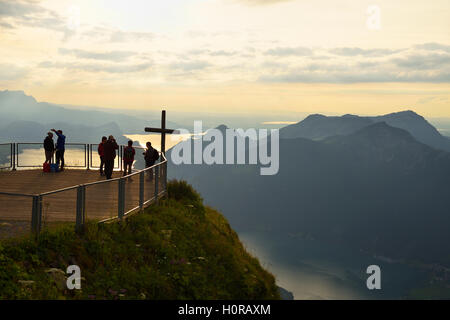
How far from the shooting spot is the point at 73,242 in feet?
36.3

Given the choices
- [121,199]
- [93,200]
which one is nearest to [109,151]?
[121,199]

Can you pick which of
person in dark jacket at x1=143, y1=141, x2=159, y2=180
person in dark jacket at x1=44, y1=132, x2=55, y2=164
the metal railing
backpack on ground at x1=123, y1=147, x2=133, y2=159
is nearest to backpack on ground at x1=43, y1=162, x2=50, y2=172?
person in dark jacket at x1=44, y1=132, x2=55, y2=164

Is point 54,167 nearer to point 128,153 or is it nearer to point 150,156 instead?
point 128,153

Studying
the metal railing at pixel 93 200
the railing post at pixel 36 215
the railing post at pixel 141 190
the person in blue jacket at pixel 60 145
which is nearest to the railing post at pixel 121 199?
the metal railing at pixel 93 200

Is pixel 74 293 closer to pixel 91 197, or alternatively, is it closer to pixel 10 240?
pixel 10 240

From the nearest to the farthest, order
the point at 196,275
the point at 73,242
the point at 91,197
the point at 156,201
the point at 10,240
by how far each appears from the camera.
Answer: the point at 10,240
the point at 73,242
the point at 91,197
the point at 196,275
the point at 156,201

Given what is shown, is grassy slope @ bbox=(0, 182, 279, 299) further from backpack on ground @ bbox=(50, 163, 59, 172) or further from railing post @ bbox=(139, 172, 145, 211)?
backpack on ground @ bbox=(50, 163, 59, 172)

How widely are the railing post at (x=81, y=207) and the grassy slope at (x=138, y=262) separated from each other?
25 centimetres

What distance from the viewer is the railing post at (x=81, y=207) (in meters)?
11.4

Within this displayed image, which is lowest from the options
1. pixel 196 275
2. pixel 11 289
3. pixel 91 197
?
pixel 196 275
